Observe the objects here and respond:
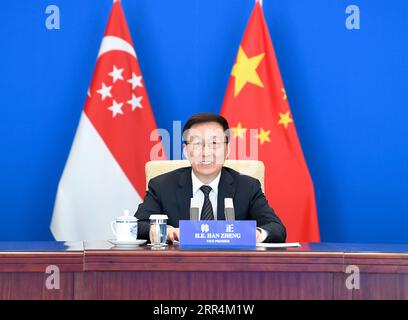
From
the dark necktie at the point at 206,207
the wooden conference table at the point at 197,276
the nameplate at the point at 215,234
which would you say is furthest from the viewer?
the dark necktie at the point at 206,207

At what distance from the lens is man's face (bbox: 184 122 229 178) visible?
287 cm

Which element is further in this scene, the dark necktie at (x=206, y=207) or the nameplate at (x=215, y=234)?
the dark necktie at (x=206, y=207)

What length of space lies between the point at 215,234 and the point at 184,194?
684mm

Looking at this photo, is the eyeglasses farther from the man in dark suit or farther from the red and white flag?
the red and white flag

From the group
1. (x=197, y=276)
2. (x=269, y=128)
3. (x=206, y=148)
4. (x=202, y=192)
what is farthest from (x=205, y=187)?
(x=269, y=128)

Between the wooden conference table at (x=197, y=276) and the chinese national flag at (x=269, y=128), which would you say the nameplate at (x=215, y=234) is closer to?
the wooden conference table at (x=197, y=276)

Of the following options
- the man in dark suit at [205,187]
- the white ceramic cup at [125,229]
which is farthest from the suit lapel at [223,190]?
the white ceramic cup at [125,229]

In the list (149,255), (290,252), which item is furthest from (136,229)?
(290,252)

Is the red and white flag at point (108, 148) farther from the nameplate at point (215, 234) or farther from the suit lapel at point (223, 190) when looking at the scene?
the nameplate at point (215, 234)

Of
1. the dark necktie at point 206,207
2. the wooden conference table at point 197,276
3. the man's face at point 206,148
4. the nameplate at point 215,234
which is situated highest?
the man's face at point 206,148

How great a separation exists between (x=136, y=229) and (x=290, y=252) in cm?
60

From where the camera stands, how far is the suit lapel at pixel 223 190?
9.22ft

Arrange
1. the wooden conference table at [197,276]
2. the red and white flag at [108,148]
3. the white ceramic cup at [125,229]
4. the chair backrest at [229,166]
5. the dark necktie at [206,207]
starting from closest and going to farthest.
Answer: the wooden conference table at [197,276]
the white ceramic cup at [125,229]
the dark necktie at [206,207]
the chair backrest at [229,166]
the red and white flag at [108,148]

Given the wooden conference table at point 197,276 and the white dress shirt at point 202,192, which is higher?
the white dress shirt at point 202,192
